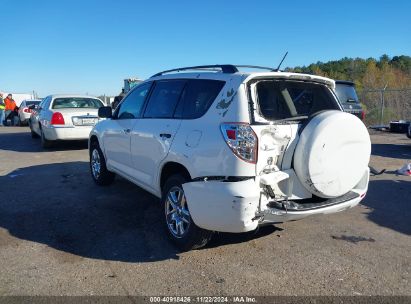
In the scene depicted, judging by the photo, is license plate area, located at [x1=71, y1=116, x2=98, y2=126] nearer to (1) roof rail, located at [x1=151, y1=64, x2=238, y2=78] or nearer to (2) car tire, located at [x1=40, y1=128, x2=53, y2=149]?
(2) car tire, located at [x1=40, y1=128, x2=53, y2=149]

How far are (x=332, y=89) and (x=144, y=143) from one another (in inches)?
90.8

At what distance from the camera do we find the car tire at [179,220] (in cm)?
386

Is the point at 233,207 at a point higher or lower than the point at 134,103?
lower

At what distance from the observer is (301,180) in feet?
11.9

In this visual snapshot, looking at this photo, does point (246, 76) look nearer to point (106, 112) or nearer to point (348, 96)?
point (106, 112)

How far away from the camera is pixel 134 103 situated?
17.7ft

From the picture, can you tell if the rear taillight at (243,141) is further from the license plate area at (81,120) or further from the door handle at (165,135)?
the license plate area at (81,120)

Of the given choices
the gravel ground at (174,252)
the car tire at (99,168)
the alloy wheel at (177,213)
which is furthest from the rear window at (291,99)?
the car tire at (99,168)

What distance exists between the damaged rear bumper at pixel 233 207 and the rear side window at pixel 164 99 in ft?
3.61

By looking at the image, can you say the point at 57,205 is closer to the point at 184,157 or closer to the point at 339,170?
the point at 184,157

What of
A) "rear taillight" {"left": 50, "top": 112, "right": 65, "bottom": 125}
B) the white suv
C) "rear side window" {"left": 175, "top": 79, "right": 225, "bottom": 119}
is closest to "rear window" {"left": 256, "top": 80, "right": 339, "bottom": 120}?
the white suv

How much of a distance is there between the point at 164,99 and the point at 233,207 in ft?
6.01

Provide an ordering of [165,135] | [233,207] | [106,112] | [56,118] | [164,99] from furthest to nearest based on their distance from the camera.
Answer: [56,118] → [106,112] → [164,99] → [165,135] → [233,207]

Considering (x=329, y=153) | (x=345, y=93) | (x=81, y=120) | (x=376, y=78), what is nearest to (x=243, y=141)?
(x=329, y=153)
